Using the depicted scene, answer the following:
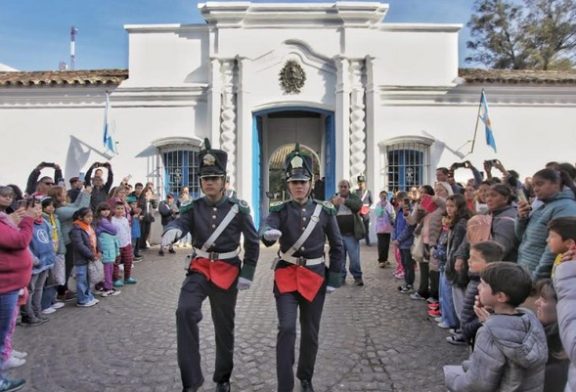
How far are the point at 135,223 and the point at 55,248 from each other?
4.07 metres

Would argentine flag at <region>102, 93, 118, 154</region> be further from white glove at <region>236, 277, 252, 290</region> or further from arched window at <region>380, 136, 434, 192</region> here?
white glove at <region>236, 277, 252, 290</region>

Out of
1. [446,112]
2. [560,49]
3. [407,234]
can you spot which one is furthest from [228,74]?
[560,49]

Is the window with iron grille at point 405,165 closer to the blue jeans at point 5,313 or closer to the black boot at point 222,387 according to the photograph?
the black boot at point 222,387

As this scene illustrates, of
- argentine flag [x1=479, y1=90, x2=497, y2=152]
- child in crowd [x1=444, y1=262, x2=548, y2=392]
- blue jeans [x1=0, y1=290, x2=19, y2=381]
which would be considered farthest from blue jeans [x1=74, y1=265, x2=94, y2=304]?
argentine flag [x1=479, y1=90, x2=497, y2=152]

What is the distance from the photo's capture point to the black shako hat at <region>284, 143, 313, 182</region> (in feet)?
12.6

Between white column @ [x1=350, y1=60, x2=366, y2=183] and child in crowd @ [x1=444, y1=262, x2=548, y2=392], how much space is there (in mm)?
9850

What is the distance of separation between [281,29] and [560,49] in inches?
652

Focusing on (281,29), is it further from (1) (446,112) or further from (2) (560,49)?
(2) (560,49)

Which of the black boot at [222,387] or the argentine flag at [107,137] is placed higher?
the argentine flag at [107,137]

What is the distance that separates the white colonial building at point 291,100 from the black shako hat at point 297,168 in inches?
336

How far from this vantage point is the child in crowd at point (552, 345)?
2597 mm

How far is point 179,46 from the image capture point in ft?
41.9

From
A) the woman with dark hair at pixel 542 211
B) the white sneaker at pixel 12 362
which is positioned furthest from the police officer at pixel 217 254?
the woman with dark hair at pixel 542 211

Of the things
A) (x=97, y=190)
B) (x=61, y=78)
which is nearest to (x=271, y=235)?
(x=97, y=190)
